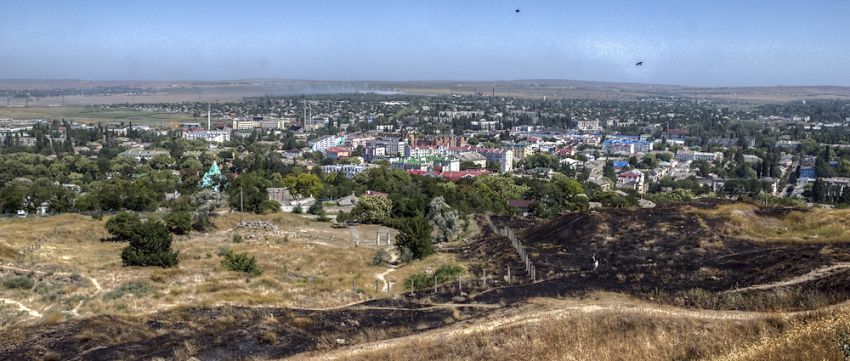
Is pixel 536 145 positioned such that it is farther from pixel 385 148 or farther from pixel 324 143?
pixel 324 143

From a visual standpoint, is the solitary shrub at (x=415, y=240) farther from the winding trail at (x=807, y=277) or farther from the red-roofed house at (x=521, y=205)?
the red-roofed house at (x=521, y=205)

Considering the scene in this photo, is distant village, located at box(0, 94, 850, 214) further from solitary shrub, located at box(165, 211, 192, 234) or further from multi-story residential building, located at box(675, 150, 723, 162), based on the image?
solitary shrub, located at box(165, 211, 192, 234)

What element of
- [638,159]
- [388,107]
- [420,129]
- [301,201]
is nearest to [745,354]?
[301,201]

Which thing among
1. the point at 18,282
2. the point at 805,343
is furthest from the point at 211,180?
the point at 805,343

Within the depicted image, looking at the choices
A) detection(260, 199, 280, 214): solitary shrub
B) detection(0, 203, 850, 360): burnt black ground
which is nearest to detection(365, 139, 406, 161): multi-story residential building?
detection(260, 199, 280, 214): solitary shrub

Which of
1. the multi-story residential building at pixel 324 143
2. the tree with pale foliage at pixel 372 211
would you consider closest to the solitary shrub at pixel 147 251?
the tree with pale foliage at pixel 372 211

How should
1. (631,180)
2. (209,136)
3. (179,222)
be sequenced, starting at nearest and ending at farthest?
(179,222) < (631,180) < (209,136)

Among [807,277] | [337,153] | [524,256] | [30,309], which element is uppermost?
[807,277]
